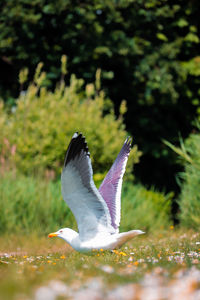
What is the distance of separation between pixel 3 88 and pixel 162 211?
6727mm

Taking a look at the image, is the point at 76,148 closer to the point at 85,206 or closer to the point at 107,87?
the point at 85,206

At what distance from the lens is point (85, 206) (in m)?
4.81

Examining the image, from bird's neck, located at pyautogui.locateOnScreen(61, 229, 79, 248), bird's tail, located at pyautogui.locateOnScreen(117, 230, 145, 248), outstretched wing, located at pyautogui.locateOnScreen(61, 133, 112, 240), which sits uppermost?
outstretched wing, located at pyautogui.locateOnScreen(61, 133, 112, 240)

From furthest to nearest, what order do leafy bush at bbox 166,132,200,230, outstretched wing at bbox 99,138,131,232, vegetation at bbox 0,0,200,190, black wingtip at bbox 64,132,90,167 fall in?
1. vegetation at bbox 0,0,200,190
2. leafy bush at bbox 166,132,200,230
3. outstretched wing at bbox 99,138,131,232
4. black wingtip at bbox 64,132,90,167

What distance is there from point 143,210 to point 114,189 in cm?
342

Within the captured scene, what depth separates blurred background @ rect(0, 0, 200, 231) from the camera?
32.2 feet

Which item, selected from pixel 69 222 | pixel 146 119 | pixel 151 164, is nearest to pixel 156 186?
pixel 151 164

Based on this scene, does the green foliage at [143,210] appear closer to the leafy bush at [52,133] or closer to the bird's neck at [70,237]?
the leafy bush at [52,133]

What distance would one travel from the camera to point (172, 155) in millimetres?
13133

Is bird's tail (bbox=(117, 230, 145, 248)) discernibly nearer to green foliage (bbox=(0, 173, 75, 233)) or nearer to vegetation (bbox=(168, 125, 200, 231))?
green foliage (bbox=(0, 173, 75, 233))

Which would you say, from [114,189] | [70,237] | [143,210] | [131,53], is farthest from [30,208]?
[131,53]

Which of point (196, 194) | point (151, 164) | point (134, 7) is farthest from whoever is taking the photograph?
point (151, 164)

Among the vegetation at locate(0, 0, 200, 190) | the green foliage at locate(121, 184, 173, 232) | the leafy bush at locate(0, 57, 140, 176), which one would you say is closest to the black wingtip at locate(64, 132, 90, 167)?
the green foliage at locate(121, 184, 173, 232)

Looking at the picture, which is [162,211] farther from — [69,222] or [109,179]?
[109,179]
